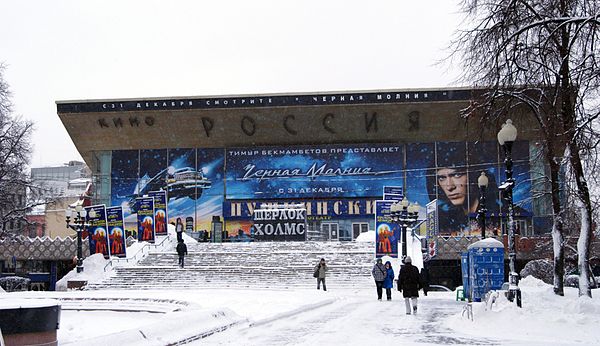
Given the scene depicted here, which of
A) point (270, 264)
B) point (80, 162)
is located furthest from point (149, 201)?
point (80, 162)

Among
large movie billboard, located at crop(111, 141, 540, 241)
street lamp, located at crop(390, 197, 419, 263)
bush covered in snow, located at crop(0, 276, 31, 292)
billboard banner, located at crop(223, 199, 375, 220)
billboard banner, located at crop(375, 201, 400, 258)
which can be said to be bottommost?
bush covered in snow, located at crop(0, 276, 31, 292)

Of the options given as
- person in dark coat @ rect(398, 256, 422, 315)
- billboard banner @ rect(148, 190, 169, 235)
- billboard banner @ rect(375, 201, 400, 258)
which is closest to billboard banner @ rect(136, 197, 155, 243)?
billboard banner @ rect(148, 190, 169, 235)

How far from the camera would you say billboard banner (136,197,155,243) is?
46312mm

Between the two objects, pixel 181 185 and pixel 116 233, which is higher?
pixel 181 185

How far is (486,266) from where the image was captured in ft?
59.7

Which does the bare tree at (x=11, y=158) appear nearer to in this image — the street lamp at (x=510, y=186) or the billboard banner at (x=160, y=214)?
the billboard banner at (x=160, y=214)

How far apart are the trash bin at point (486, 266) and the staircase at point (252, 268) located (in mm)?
15963

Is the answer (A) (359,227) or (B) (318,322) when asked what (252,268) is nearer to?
(B) (318,322)

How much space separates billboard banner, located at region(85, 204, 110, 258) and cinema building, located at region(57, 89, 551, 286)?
1901 centimetres

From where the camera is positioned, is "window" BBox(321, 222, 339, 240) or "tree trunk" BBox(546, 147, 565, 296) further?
"window" BBox(321, 222, 339, 240)

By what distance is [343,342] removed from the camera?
39.5 feet

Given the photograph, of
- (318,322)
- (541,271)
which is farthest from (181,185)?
(318,322)

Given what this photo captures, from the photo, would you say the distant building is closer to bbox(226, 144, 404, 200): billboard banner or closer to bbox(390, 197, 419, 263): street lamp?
bbox(226, 144, 404, 200): billboard banner

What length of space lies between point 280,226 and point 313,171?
18.6m
